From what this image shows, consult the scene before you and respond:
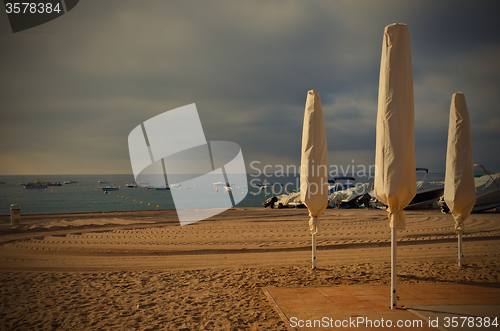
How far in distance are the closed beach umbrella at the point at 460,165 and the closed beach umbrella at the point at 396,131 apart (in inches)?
114

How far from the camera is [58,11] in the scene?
8.12 meters

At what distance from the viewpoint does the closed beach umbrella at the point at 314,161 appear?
5781 millimetres

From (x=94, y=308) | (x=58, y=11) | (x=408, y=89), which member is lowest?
(x=94, y=308)

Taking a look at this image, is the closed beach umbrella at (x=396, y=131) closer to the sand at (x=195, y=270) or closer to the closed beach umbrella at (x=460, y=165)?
the sand at (x=195, y=270)

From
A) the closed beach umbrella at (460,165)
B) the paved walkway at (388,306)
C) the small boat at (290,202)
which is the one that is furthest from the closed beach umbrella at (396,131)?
the small boat at (290,202)

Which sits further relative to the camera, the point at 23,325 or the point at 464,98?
the point at 464,98

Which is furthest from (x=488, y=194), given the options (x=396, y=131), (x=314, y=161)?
(x=396, y=131)

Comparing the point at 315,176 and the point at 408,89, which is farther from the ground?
the point at 408,89

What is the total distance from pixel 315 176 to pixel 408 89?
2518mm

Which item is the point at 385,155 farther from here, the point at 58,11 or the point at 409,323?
the point at 58,11

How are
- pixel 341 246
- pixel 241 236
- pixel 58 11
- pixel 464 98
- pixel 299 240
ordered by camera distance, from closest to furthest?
pixel 464 98 → pixel 58 11 → pixel 341 246 → pixel 299 240 → pixel 241 236

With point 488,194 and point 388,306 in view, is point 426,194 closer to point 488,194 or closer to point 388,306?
point 488,194

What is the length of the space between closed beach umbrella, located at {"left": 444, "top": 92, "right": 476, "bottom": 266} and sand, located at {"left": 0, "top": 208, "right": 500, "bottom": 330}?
1293 millimetres

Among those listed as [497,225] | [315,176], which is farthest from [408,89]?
[497,225]
